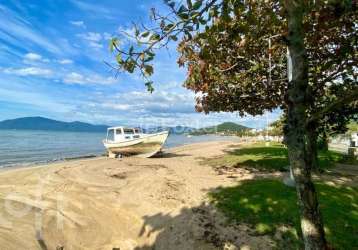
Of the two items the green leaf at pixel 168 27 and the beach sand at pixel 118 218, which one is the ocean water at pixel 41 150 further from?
the green leaf at pixel 168 27

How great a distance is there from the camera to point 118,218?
10953 mm

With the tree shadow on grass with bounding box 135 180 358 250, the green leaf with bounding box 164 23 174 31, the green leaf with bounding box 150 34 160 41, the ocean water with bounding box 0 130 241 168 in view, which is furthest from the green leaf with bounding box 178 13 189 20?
the ocean water with bounding box 0 130 241 168

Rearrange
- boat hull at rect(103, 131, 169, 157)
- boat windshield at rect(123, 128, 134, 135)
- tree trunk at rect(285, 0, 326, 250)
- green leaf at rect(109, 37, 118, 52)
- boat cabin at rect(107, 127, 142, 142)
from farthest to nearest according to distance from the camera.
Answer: boat windshield at rect(123, 128, 134, 135) < boat cabin at rect(107, 127, 142, 142) < boat hull at rect(103, 131, 169, 157) < tree trunk at rect(285, 0, 326, 250) < green leaf at rect(109, 37, 118, 52)

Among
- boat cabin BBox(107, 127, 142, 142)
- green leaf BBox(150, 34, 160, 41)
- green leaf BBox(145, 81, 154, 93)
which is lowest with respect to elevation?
boat cabin BBox(107, 127, 142, 142)

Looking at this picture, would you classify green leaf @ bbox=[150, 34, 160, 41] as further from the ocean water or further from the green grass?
the ocean water

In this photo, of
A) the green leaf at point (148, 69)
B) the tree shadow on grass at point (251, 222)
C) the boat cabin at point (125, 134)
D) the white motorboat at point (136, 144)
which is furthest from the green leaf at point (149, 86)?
the boat cabin at point (125, 134)

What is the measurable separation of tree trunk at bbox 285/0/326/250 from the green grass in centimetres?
380

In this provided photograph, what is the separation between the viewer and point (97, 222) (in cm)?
1041

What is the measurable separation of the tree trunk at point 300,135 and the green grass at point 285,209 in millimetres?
3800

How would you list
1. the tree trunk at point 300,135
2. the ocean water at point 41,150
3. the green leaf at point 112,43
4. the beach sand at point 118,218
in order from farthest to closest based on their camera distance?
→ the ocean water at point 41,150, the beach sand at point 118,218, the tree trunk at point 300,135, the green leaf at point 112,43

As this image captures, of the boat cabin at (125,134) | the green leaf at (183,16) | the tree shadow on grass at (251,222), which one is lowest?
the tree shadow on grass at (251,222)

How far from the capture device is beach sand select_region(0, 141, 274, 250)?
28.0 ft

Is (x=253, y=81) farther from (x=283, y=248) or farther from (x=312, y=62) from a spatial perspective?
(x=283, y=248)

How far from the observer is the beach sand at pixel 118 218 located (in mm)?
8532
